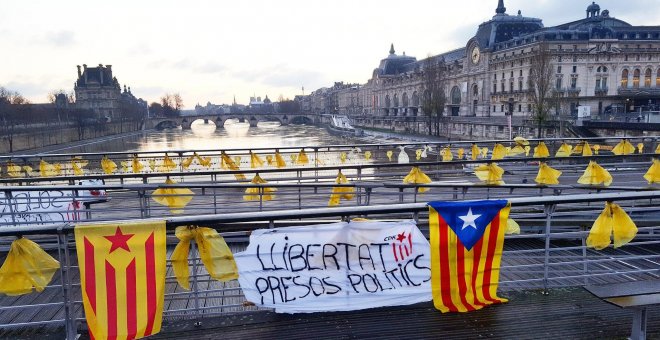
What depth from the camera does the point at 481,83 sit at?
80.4 metres

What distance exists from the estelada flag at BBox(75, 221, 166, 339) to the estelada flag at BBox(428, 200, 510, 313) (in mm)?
2615

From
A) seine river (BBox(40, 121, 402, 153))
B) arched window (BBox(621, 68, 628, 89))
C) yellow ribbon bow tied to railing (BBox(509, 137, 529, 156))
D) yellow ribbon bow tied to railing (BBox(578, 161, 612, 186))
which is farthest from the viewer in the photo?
seine river (BBox(40, 121, 402, 153))

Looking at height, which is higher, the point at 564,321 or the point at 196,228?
the point at 196,228

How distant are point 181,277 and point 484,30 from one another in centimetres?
8849

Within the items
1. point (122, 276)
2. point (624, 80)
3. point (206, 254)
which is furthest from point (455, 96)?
point (122, 276)

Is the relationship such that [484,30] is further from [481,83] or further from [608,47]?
[608,47]

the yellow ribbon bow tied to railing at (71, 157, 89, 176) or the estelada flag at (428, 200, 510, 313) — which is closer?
the estelada flag at (428, 200, 510, 313)

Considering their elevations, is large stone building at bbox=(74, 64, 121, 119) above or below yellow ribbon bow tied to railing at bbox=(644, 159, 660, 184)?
above

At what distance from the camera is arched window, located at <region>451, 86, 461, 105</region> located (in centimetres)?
8975

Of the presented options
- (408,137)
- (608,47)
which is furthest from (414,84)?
(608,47)

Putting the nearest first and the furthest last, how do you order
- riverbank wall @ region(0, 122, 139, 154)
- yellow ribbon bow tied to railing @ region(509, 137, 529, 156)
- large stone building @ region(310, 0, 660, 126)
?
yellow ribbon bow tied to railing @ region(509, 137, 529, 156) → riverbank wall @ region(0, 122, 139, 154) → large stone building @ region(310, 0, 660, 126)

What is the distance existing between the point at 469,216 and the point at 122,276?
3.30 metres

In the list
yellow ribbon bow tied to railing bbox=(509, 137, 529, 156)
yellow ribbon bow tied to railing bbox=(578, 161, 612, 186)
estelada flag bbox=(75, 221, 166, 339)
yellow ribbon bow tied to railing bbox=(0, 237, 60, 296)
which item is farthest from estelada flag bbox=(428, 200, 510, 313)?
yellow ribbon bow tied to railing bbox=(509, 137, 529, 156)

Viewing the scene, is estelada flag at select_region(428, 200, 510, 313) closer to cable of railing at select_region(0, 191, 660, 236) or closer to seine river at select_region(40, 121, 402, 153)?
cable of railing at select_region(0, 191, 660, 236)
